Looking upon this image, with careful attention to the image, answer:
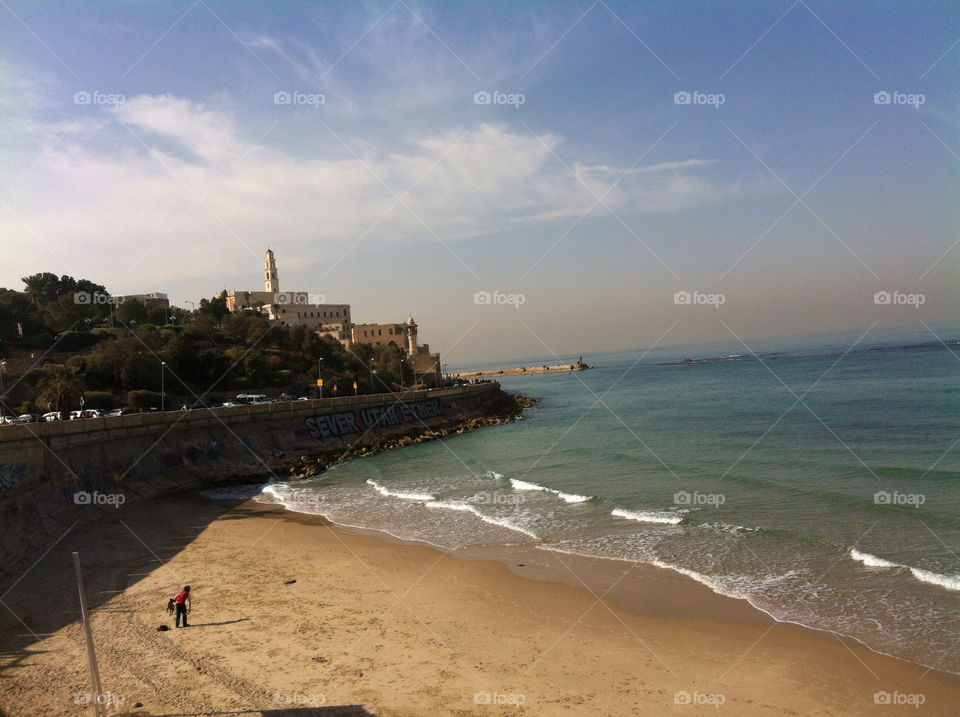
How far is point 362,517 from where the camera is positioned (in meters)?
29.0

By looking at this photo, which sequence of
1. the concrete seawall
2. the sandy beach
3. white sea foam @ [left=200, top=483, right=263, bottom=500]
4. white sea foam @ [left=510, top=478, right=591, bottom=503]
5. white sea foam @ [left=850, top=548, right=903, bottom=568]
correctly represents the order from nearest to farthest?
1. the sandy beach
2. white sea foam @ [left=850, top=548, right=903, bottom=568]
3. the concrete seawall
4. white sea foam @ [left=510, top=478, right=591, bottom=503]
5. white sea foam @ [left=200, top=483, right=263, bottom=500]

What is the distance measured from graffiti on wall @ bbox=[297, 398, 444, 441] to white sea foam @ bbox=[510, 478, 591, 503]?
23.5 meters

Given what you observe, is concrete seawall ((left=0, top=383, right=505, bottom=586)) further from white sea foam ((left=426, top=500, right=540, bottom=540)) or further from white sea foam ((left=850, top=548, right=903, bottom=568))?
white sea foam ((left=850, top=548, right=903, bottom=568))

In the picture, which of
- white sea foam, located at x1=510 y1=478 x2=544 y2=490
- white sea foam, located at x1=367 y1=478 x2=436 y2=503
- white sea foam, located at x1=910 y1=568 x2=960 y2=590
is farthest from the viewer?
white sea foam, located at x1=510 y1=478 x2=544 y2=490

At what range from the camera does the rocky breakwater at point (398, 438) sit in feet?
147

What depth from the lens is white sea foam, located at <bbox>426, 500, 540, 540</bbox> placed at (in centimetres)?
2520

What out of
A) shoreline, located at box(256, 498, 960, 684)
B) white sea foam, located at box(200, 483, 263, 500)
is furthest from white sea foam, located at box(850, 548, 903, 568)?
white sea foam, located at box(200, 483, 263, 500)

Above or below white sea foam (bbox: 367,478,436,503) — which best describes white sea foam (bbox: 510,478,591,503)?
above

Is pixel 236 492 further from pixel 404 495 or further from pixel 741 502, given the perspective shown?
pixel 741 502

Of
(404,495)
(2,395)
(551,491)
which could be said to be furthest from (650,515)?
(2,395)

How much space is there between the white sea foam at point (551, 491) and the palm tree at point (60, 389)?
29490mm

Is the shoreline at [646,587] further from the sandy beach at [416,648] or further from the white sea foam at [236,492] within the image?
the white sea foam at [236,492]

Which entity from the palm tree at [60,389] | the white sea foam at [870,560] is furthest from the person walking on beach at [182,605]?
the palm tree at [60,389]

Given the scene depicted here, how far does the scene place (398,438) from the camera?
A: 59.1 meters
